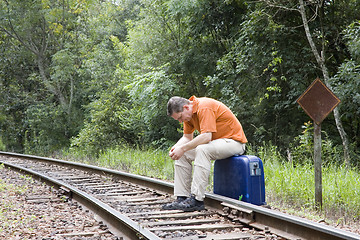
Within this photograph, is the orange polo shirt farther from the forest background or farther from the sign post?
the forest background

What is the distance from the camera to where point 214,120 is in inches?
192

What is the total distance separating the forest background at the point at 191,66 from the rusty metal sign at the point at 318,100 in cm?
236

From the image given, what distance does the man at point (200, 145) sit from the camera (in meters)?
4.80

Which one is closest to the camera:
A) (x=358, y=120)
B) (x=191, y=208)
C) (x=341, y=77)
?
(x=191, y=208)

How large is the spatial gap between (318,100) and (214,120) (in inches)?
52.1

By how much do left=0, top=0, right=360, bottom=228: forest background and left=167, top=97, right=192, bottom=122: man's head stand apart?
3051 mm

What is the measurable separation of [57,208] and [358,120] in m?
7.82

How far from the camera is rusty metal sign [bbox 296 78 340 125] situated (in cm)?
475

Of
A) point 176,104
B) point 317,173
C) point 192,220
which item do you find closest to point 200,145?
point 176,104

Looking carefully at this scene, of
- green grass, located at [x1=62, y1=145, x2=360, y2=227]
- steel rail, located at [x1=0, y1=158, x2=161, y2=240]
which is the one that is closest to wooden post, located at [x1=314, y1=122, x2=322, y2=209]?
green grass, located at [x1=62, y1=145, x2=360, y2=227]

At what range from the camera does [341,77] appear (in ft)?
28.2

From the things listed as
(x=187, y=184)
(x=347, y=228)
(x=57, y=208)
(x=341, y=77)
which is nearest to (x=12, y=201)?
(x=57, y=208)

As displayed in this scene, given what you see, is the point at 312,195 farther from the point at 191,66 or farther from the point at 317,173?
the point at 191,66

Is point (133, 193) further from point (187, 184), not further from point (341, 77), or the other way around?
point (341, 77)
